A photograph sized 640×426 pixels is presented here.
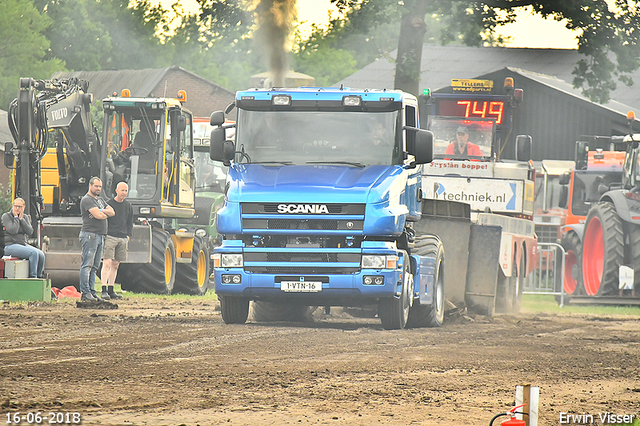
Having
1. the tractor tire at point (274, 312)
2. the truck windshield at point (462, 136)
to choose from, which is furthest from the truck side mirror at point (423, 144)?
the truck windshield at point (462, 136)

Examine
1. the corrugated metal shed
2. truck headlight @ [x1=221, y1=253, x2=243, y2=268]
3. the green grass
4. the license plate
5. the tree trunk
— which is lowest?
the green grass

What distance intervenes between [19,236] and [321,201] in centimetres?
668

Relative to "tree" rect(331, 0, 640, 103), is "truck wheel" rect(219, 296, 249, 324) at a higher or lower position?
lower

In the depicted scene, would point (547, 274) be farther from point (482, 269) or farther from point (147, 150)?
point (147, 150)

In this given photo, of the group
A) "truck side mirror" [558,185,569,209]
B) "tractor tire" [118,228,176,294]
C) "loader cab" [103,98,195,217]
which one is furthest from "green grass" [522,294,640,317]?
"loader cab" [103,98,195,217]

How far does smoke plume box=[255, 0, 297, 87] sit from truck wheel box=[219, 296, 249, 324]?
40.1 ft

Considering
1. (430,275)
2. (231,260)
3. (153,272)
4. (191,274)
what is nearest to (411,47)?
(191,274)

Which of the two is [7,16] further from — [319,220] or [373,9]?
[319,220]

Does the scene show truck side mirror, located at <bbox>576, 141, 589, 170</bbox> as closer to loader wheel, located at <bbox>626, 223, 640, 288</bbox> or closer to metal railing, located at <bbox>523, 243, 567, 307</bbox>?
metal railing, located at <bbox>523, 243, 567, 307</bbox>

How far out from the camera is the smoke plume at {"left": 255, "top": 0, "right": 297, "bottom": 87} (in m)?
25.4

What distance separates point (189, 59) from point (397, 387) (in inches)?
3210

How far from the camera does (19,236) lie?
17500 mm

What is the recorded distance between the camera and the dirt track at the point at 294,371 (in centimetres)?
760

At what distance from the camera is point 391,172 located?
13.4m
